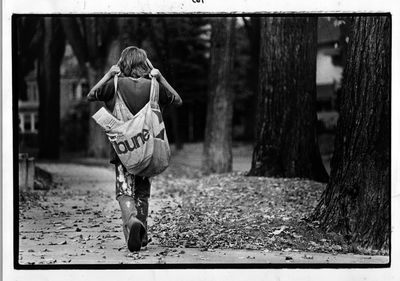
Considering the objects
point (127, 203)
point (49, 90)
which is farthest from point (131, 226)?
point (49, 90)

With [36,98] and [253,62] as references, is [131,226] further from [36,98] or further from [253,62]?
[253,62]

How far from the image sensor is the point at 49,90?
10492mm

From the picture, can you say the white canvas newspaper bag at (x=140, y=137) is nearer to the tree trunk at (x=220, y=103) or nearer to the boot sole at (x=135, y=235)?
the boot sole at (x=135, y=235)

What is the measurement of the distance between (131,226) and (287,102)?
3254 millimetres

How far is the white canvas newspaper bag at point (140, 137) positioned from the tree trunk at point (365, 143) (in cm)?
173

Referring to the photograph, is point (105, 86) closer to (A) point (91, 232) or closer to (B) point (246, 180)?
(A) point (91, 232)

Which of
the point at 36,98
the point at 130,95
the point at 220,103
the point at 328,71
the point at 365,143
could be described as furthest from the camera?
the point at 220,103

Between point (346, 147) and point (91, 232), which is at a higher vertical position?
point (346, 147)

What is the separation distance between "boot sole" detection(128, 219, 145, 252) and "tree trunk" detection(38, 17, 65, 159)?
8.48 ft

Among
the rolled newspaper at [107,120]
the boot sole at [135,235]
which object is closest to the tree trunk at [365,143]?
the boot sole at [135,235]

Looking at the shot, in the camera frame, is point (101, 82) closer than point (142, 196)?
Yes

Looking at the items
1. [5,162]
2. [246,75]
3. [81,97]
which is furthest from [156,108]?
[246,75]
